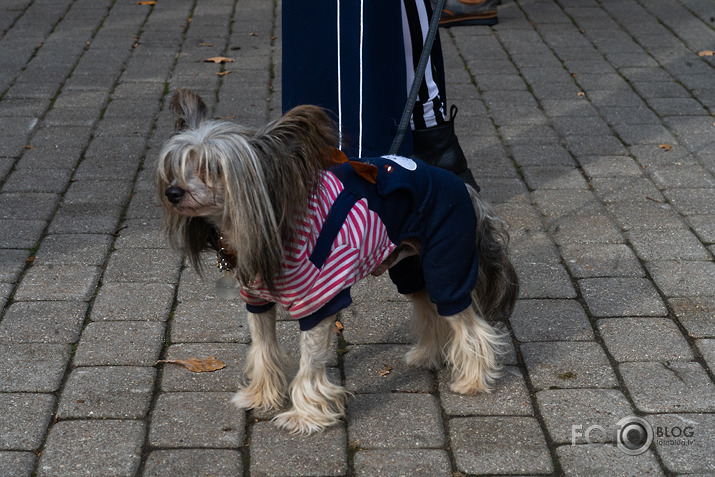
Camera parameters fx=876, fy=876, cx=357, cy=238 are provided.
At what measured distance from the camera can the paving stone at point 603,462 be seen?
3.08 meters

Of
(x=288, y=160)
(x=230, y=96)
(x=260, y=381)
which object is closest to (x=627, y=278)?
(x=260, y=381)

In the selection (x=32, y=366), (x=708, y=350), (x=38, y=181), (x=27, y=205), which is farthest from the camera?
(x=38, y=181)

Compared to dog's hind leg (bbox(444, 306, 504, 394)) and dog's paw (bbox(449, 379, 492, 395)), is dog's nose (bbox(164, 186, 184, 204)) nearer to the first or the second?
dog's hind leg (bbox(444, 306, 504, 394))

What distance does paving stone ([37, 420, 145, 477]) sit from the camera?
306 cm

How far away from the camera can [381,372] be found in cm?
371

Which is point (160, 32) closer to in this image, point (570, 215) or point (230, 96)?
point (230, 96)

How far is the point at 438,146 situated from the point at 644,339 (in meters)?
1.31

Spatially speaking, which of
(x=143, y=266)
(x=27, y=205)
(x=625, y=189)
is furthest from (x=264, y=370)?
(x=625, y=189)

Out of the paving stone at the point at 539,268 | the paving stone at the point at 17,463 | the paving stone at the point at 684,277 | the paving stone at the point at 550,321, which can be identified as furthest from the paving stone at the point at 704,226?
the paving stone at the point at 17,463

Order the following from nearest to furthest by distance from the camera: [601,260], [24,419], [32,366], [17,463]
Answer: [17,463], [24,419], [32,366], [601,260]

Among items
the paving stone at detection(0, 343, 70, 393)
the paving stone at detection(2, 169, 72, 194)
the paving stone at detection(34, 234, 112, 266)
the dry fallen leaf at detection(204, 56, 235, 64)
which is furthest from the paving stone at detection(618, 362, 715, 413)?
the dry fallen leaf at detection(204, 56, 235, 64)

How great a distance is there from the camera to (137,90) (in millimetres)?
6828

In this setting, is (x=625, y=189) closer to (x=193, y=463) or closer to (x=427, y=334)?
(x=427, y=334)

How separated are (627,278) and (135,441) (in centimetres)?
254
